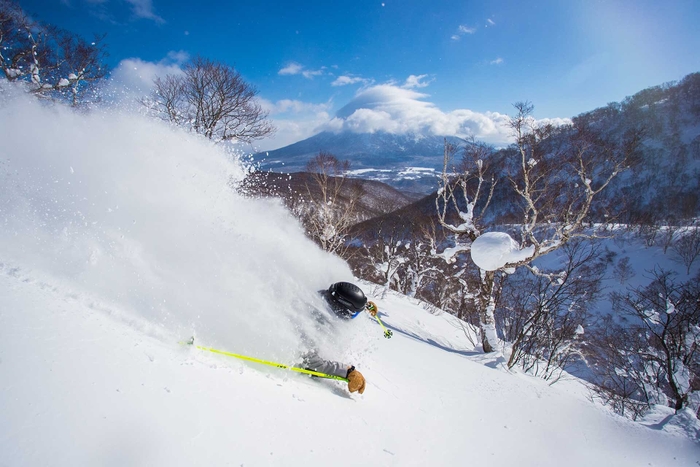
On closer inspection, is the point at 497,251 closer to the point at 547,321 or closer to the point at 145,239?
the point at 145,239

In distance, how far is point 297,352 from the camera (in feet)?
11.5

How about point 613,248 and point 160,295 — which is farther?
point 613,248

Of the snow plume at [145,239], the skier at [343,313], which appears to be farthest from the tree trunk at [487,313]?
the skier at [343,313]

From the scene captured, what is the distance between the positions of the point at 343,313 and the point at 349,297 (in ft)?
0.92

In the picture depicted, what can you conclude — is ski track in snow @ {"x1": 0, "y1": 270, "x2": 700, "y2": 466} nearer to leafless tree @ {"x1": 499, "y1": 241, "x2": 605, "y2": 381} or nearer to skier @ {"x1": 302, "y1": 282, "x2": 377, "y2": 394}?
skier @ {"x1": 302, "y1": 282, "x2": 377, "y2": 394}

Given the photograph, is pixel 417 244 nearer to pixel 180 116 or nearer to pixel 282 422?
pixel 180 116

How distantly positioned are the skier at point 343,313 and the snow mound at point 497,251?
5.24 meters

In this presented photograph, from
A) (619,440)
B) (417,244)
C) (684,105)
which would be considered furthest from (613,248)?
(684,105)

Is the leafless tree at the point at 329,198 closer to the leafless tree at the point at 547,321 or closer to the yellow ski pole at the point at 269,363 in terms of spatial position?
the leafless tree at the point at 547,321

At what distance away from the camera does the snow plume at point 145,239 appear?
302cm

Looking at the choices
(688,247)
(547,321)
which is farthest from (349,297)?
(688,247)

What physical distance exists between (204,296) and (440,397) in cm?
371

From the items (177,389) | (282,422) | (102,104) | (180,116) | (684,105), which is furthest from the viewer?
(684,105)

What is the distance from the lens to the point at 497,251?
7684mm
